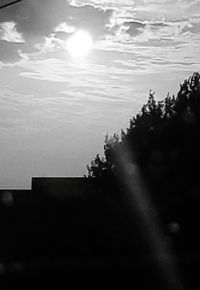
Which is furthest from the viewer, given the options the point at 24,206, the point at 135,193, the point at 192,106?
the point at 192,106

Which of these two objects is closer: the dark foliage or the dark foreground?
the dark foreground

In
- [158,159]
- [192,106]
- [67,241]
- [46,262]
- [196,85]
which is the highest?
[196,85]

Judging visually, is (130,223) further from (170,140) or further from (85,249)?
(170,140)

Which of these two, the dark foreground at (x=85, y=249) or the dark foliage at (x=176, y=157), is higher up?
the dark foliage at (x=176, y=157)

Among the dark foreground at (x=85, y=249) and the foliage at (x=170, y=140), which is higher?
the foliage at (x=170, y=140)

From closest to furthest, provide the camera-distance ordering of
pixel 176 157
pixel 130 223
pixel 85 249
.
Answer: pixel 85 249 < pixel 130 223 < pixel 176 157

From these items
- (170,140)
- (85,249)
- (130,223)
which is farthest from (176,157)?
(85,249)

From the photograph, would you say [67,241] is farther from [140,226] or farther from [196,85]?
[196,85]

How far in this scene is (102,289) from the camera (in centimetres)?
1406

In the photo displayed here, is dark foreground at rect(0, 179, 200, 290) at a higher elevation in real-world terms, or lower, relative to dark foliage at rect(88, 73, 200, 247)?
lower

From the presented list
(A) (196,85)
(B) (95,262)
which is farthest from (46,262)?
(A) (196,85)

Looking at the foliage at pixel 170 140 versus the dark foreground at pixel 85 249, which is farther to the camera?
the foliage at pixel 170 140

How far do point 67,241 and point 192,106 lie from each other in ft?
53.5

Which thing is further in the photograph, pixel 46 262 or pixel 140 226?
pixel 140 226
